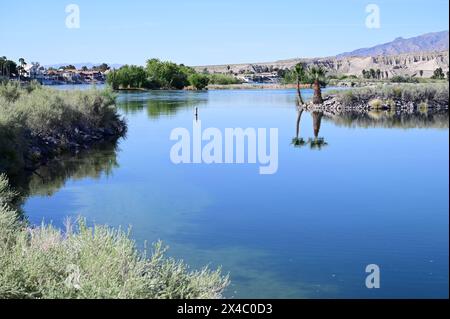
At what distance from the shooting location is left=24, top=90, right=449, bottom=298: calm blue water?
30.8 feet

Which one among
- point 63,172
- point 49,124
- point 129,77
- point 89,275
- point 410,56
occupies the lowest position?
point 63,172

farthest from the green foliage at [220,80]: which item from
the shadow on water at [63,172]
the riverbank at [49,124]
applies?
the shadow on water at [63,172]

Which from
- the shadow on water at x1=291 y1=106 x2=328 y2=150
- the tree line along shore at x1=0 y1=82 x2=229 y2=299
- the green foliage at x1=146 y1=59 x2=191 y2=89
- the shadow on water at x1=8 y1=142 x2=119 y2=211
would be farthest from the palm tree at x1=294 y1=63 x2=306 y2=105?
the tree line along shore at x1=0 y1=82 x2=229 y2=299

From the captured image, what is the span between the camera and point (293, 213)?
44.7ft

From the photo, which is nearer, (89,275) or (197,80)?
(89,275)

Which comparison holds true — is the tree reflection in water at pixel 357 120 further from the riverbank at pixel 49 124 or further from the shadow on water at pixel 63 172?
the riverbank at pixel 49 124

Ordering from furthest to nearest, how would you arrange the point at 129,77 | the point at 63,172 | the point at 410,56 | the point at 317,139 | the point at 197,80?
the point at 197,80 → the point at 129,77 → the point at 317,139 → the point at 63,172 → the point at 410,56

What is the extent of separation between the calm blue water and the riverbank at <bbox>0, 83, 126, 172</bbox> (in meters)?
1.79

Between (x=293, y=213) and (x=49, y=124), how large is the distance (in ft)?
46.3

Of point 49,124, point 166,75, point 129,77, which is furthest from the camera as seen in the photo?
point 166,75

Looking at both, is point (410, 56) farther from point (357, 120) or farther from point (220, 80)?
point (220, 80)

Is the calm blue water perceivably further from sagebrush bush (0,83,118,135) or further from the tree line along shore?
sagebrush bush (0,83,118,135)

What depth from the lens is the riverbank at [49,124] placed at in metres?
18.4

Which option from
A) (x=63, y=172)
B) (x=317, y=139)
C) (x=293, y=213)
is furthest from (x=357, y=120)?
(x=293, y=213)
